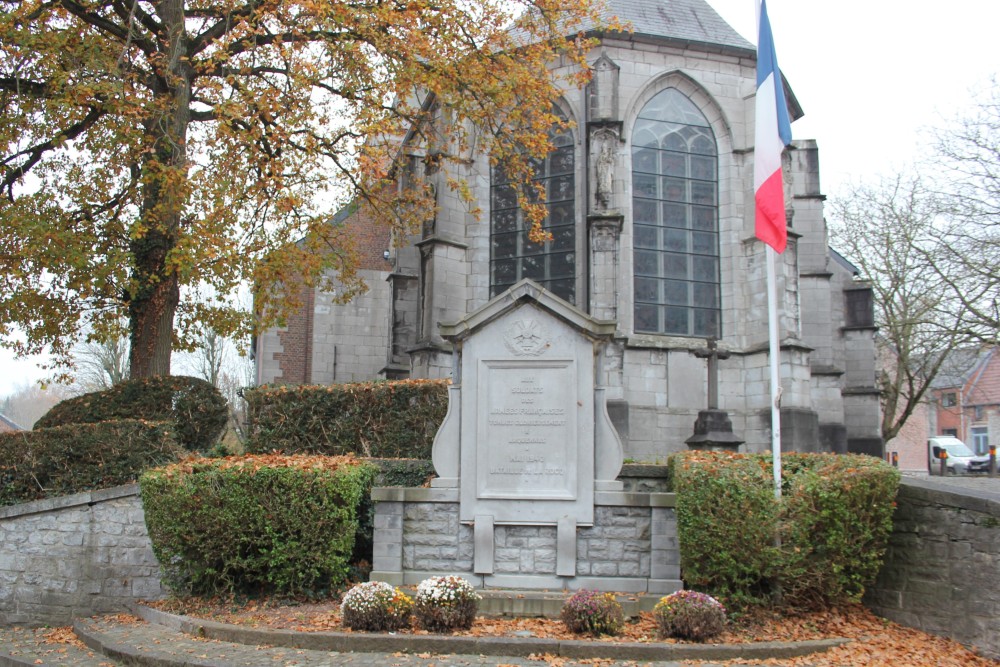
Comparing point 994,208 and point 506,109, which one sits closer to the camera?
point 506,109

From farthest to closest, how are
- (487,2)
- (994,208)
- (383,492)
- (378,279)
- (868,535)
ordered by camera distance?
(378,279) < (994,208) < (487,2) < (383,492) < (868,535)

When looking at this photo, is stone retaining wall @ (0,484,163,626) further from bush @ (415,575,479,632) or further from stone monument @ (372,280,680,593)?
bush @ (415,575,479,632)

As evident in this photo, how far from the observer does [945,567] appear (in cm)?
774

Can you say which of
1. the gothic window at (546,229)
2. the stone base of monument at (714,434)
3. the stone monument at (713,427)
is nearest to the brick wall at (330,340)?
the gothic window at (546,229)

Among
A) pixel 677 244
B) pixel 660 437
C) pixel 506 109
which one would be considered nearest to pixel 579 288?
pixel 677 244

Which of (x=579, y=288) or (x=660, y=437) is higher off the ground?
(x=579, y=288)

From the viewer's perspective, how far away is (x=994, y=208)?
59.4 feet

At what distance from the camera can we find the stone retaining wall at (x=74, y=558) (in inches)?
410

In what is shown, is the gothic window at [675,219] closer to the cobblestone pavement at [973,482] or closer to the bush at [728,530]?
the cobblestone pavement at [973,482]

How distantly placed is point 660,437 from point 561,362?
28.6 ft

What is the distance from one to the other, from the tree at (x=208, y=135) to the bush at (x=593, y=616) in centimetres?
731

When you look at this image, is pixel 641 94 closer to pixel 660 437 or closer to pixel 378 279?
pixel 660 437

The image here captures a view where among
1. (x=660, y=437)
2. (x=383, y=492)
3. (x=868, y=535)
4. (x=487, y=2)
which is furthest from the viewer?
(x=660, y=437)

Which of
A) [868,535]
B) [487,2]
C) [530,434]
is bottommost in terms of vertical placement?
[868,535]
